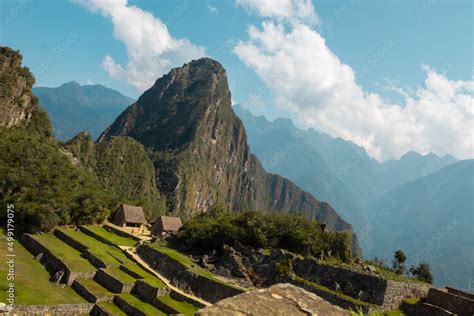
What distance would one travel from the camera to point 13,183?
46.0 metres

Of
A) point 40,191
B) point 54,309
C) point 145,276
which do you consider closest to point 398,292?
point 145,276

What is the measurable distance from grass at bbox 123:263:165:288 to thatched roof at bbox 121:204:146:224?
64.7 feet

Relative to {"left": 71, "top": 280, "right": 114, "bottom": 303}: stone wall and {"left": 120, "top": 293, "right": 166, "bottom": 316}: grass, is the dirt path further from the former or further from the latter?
{"left": 71, "top": 280, "right": 114, "bottom": 303}: stone wall

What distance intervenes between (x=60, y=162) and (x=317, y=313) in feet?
206

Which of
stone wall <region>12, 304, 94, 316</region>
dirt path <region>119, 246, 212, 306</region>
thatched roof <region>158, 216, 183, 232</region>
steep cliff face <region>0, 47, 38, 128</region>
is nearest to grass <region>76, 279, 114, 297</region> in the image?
stone wall <region>12, 304, 94, 316</region>

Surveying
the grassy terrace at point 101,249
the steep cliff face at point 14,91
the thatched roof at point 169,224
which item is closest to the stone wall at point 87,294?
the grassy terrace at point 101,249

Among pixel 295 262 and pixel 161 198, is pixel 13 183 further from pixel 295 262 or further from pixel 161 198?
pixel 161 198

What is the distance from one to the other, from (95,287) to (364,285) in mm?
18748

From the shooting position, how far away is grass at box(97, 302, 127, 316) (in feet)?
85.5

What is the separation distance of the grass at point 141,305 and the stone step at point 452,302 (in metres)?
17.2

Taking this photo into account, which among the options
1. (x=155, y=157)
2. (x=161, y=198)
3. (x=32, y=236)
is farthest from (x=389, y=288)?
(x=155, y=157)

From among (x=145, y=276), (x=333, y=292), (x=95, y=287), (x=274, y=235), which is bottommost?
(x=95, y=287)

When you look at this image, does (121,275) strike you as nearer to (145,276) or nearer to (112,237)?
(145,276)

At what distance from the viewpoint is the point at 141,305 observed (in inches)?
1078
